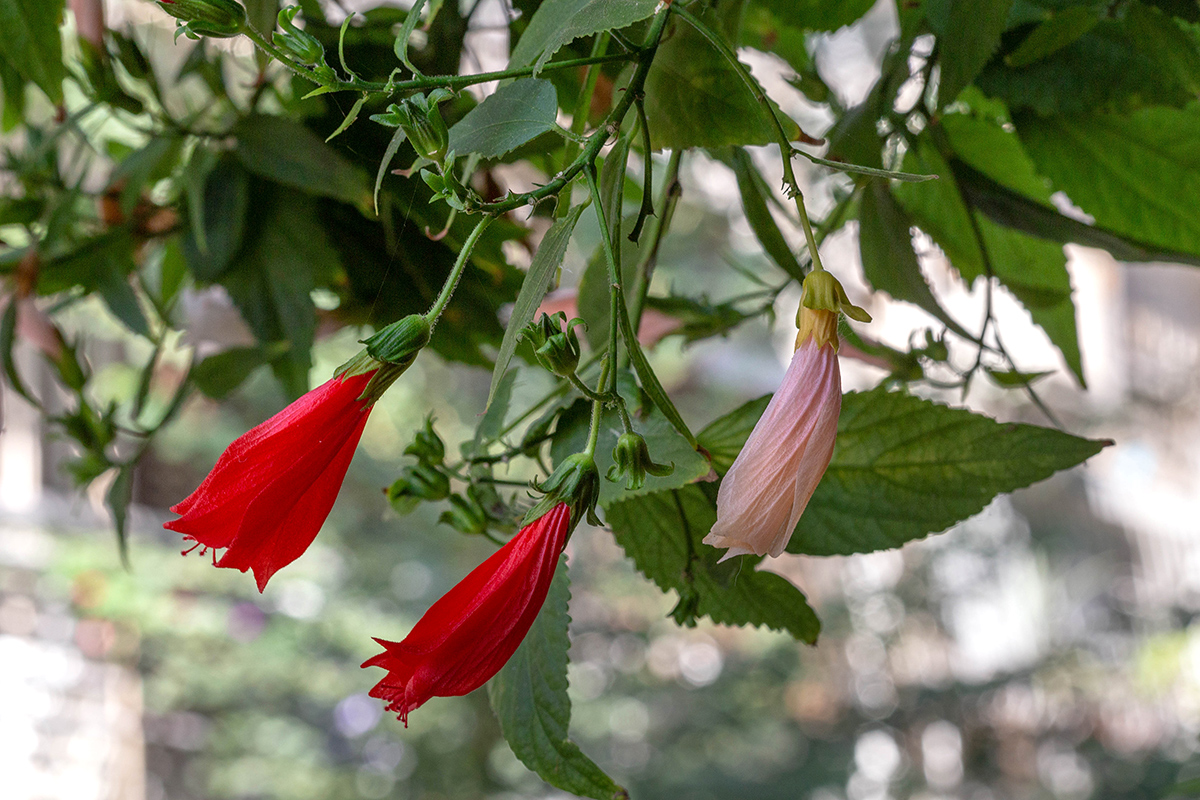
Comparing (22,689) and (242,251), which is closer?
(242,251)

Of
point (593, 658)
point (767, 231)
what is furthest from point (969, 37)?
point (593, 658)

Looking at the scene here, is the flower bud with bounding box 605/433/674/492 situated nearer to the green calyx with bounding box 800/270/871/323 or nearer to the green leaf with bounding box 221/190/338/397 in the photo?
the green calyx with bounding box 800/270/871/323

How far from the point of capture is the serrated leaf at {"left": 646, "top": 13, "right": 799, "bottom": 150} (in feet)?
0.46

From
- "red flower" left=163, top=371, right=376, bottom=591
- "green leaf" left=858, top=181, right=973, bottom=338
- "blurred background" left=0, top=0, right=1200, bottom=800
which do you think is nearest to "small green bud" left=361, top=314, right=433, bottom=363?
"red flower" left=163, top=371, right=376, bottom=591

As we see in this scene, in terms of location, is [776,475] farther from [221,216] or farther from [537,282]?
[221,216]

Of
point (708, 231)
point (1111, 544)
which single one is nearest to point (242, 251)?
point (708, 231)

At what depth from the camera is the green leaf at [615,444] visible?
132 mm

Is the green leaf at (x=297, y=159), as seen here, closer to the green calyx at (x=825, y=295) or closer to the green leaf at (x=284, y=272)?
the green leaf at (x=284, y=272)

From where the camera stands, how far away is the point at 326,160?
22cm

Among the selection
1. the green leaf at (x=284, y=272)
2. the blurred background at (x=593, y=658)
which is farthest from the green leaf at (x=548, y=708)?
the blurred background at (x=593, y=658)

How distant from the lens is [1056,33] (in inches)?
7.3

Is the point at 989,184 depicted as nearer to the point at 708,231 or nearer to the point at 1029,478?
the point at 1029,478

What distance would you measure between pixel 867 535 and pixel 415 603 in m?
1.46

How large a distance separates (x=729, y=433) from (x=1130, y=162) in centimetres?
13
